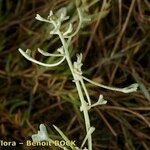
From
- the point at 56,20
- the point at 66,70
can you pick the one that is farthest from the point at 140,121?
the point at 56,20

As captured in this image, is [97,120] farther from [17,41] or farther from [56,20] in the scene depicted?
[56,20]

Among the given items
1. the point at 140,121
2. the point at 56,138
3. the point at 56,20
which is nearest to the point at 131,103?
the point at 140,121

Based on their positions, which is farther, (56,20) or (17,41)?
(17,41)

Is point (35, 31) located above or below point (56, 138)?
above

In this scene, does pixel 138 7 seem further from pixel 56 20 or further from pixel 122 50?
pixel 56 20

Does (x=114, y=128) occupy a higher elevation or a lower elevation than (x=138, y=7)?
lower

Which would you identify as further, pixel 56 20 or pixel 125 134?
pixel 125 134
